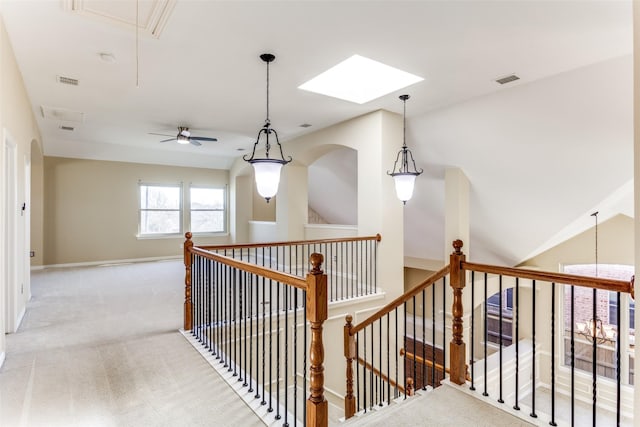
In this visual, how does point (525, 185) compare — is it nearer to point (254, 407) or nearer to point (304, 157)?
point (304, 157)

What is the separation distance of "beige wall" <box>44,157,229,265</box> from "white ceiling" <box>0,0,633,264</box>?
1231 mm

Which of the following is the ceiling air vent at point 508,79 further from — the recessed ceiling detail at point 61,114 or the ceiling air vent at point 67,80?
the recessed ceiling detail at point 61,114

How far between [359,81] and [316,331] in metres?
3.67

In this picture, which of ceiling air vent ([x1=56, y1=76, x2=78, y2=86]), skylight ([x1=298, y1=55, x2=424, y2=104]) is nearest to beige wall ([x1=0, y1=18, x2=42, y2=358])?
ceiling air vent ([x1=56, y1=76, x2=78, y2=86])

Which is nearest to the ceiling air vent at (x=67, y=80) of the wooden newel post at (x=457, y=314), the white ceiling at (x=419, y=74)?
the white ceiling at (x=419, y=74)

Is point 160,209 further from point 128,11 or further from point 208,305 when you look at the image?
point 128,11

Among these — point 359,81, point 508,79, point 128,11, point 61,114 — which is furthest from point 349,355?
point 61,114

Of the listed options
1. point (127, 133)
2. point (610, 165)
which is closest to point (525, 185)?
point (610, 165)

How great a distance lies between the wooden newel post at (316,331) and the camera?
6.21 feet

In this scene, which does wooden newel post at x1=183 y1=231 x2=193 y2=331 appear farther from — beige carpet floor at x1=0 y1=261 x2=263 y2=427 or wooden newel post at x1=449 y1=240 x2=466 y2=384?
wooden newel post at x1=449 y1=240 x2=466 y2=384

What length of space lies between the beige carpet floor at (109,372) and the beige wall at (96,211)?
3320mm

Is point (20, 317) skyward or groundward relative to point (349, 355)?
skyward

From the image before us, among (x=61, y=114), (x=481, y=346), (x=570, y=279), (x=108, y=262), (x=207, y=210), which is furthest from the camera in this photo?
(x=207, y=210)

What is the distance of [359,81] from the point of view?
4613 mm
